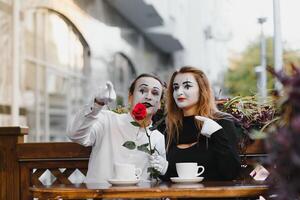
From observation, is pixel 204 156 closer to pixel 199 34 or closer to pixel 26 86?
pixel 26 86

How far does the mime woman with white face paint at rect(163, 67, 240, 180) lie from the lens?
3066 millimetres

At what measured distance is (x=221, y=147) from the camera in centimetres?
306

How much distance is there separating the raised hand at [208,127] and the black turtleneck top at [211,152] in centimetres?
2

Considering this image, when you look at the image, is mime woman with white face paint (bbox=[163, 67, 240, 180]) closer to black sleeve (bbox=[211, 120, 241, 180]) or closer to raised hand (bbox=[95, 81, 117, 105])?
black sleeve (bbox=[211, 120, 241, 180])

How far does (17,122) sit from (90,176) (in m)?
3.78

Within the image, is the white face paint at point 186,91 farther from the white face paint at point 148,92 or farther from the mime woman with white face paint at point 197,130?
the white face paint at point 148,92

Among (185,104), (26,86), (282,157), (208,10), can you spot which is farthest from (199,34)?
(282,157)

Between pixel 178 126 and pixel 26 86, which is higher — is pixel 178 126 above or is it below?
below

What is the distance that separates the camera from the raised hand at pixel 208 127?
3.06 meters

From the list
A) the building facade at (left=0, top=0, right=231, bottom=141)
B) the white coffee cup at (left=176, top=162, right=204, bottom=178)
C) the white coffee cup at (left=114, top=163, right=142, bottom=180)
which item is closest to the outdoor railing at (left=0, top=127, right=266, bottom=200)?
the white coffee cup at (left=114, top=163, right=142, bottom=180)

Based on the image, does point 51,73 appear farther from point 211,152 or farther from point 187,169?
point 187,169

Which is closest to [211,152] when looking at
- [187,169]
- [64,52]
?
[187,169]

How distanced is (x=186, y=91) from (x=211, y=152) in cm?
37

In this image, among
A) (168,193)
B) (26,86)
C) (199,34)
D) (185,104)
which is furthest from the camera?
(199,34)
